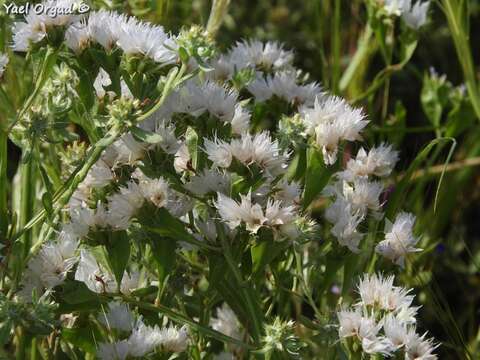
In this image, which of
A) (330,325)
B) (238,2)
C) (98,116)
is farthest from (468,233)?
(98,116)

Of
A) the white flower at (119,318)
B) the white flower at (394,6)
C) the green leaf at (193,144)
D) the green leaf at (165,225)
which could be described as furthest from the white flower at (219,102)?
the white flower at (394,6)

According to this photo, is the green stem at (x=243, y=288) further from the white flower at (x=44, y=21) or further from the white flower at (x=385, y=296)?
the white flower at (x=44, y=21)

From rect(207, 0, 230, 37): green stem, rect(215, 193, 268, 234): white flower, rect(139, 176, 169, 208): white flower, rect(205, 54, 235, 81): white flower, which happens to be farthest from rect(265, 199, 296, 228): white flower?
rect(207, 0, 230, 37): green stem

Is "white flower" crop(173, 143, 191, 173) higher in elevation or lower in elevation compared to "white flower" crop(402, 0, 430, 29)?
lower

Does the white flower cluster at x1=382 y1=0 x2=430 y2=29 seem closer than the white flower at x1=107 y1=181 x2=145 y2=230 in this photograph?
No

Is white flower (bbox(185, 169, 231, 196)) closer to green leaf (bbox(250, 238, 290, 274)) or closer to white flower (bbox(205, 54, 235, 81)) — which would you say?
green leaf (bbox(250, 238, 290, 274))

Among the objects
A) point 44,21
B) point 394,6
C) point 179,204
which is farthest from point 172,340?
point 394,6
